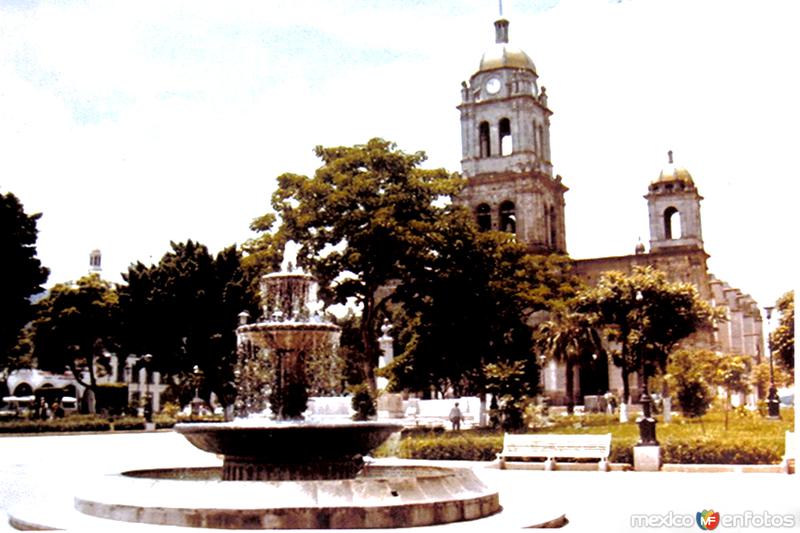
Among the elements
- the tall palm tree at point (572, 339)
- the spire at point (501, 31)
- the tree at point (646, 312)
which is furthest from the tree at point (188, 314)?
the spire at point (501, 31)

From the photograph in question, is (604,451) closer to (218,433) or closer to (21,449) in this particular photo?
(218,433)

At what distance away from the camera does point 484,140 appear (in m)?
62.5

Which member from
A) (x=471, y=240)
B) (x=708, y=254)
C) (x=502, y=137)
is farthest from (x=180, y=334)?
→ (x=708, y=254)

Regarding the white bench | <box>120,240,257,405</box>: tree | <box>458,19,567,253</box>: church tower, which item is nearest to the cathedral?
<box>458,19,567,253</box>: church tower

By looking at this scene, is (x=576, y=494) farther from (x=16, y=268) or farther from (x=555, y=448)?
(x=16, y=268)

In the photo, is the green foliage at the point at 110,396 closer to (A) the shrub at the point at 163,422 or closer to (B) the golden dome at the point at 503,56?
(A) the shrub at the point at 163,422

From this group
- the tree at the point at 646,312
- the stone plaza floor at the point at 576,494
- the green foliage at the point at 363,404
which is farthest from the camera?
the tree at the point at 646,312

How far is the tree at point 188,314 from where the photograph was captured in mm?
43906

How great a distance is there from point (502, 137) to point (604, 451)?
44645 mm

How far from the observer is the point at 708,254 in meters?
68.7

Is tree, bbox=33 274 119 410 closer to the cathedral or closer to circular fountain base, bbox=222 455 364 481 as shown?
the cathedral

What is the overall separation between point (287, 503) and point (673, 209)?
219 ft

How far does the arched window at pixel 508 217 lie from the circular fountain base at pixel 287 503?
169 feet

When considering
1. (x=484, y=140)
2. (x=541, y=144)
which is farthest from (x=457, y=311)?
(x=541, y=144)
